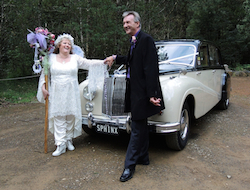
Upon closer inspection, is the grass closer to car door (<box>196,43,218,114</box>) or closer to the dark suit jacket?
car door (<box>196,43,218,114</box>)

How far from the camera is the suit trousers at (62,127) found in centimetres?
356

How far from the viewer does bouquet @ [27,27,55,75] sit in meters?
3.39

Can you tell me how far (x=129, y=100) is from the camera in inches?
117

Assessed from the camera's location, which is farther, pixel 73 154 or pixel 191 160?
pixel 73 154

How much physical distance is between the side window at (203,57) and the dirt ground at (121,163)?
1.40 m

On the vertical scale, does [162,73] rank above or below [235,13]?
below

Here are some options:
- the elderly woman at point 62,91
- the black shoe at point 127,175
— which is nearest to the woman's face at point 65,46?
the elderly woman at point 62,91

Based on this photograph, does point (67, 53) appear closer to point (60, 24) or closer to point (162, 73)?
point (162, 73)

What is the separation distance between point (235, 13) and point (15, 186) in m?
19.5

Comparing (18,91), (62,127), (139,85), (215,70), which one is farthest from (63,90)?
(18,91)

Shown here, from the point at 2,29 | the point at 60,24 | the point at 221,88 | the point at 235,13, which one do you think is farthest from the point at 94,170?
the point at 235,13

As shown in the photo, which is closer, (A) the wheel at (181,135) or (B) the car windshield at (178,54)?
(A) the wheel at (181,135)

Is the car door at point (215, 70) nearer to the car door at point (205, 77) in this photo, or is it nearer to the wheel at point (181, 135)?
the car door at point (205, 77)

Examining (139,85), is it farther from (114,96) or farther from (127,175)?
(127,175)
